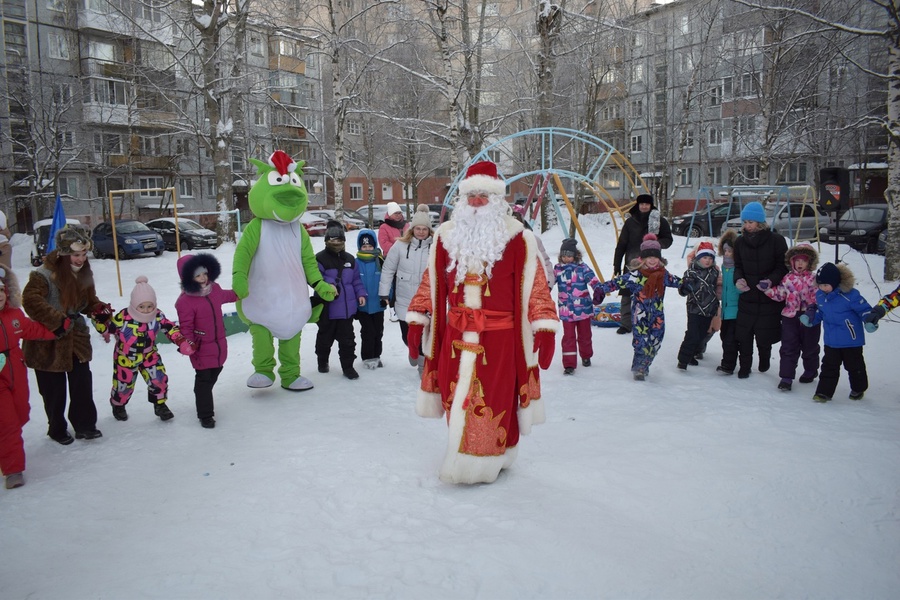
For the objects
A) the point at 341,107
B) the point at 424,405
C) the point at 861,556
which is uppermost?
the point at 341,107

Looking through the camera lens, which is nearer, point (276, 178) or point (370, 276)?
point (276, 178)

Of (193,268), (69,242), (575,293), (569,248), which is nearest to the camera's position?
(69,242)

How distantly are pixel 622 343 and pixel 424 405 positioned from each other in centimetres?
444

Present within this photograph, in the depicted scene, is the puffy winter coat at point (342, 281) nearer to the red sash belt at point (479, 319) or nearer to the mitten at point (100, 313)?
the mitten at point (100, 313)

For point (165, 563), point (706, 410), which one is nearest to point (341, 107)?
point (706, 410)

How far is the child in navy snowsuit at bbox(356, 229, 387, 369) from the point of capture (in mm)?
6923

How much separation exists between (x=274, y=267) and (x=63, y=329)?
175 centimetres

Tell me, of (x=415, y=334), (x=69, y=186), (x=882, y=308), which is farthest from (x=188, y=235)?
(x=882, y=308)

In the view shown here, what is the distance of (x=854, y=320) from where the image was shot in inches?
219

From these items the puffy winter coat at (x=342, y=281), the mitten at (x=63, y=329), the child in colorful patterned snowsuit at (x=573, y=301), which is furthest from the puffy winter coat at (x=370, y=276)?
the mitten at (x=63, y=329)

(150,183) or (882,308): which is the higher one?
(150,183)

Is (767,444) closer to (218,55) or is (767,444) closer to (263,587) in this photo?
(263,587)

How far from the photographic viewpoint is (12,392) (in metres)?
4.19

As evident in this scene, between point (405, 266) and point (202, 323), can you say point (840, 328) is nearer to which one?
point (405, 266)
